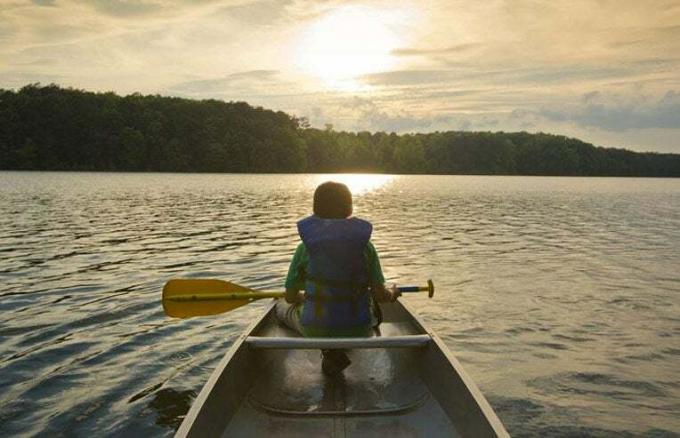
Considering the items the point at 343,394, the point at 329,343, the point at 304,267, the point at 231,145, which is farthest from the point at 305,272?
the point at 231,145

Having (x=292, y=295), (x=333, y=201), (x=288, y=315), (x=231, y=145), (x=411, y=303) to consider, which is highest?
(x=231, y=145)

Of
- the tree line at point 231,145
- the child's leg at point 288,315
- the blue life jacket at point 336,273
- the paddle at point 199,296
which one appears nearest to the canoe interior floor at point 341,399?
the child's leg at point 288,315

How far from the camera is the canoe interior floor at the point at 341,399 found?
5.09 metres

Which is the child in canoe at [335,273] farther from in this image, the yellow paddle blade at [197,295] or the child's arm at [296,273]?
the yellow paddle blade at [197,295]

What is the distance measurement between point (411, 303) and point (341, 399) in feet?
23.8

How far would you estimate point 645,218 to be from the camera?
35.9 meters

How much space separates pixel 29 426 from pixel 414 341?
4303mm

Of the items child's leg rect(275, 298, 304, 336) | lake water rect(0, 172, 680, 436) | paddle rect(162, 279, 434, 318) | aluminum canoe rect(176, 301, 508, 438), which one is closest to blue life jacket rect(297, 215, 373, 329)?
aluminum canoe rect(176, 301, 508, 438)

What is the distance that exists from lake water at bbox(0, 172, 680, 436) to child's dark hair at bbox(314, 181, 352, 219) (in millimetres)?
3070

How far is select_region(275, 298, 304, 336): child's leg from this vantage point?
6949mm

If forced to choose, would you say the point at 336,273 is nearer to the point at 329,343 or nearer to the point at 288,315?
the point at 329,343

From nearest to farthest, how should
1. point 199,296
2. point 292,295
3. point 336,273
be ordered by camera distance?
point 336,273, point 292,295, point 199,296

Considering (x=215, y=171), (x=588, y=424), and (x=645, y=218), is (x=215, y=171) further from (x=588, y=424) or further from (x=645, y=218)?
(x=588, y=424)

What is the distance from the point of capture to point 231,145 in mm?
131375
